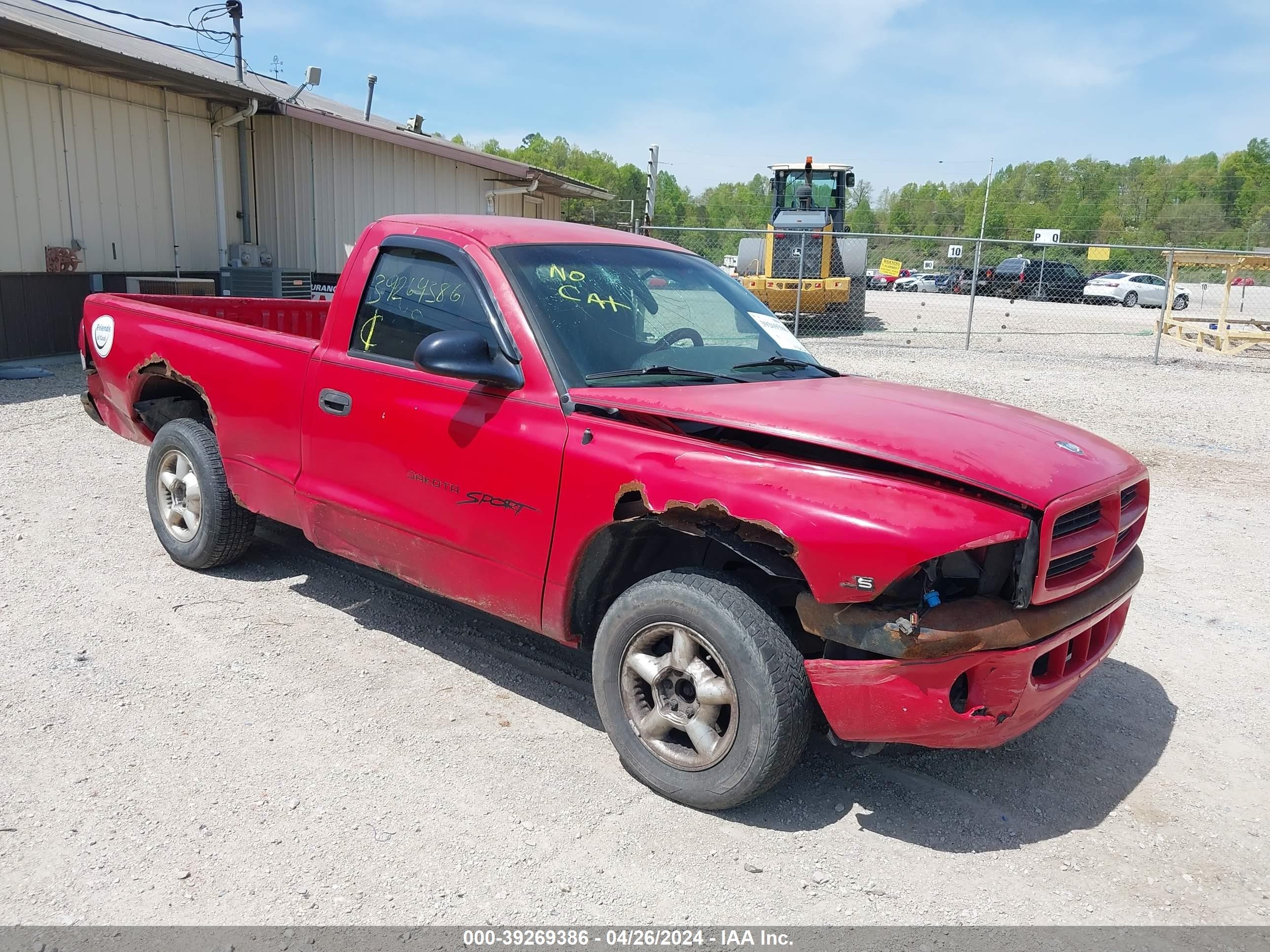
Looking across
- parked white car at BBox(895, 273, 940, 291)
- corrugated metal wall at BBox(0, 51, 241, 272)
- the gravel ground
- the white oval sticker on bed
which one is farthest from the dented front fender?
parked white car at BBox(895, 273, 940, 291)

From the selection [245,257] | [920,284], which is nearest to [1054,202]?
[920,284]

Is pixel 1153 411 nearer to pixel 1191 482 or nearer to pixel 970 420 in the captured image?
pixel 1191 482

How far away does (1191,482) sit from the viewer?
801 centimetres

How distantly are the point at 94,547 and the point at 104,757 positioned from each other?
2570 mm

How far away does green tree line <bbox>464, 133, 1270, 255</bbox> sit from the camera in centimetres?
7031

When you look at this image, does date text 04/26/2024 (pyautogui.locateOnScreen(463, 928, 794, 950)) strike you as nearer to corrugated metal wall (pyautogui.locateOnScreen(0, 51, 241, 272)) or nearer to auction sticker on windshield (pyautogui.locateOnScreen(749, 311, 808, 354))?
auction sticker on windshield (pyautogui.locateOnScreen(749, 311, 808, 354))

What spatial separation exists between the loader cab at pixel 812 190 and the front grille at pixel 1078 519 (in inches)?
751

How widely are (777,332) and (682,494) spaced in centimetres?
163

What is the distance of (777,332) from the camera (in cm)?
445

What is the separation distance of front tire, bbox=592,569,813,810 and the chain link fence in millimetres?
11953

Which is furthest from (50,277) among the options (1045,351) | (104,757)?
(1045,351)

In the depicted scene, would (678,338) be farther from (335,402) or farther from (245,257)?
(245,257)

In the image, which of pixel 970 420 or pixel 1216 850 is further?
pixel 970 420

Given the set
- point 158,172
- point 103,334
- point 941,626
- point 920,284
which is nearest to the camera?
point 941,626
